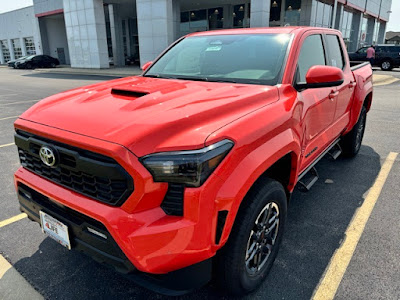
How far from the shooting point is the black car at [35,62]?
33.4m

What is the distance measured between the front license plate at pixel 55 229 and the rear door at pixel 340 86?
2936 millimetres

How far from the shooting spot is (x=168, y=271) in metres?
1.77

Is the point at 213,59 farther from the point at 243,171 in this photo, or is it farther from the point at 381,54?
the point at 381,54

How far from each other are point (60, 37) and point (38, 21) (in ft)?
9.77

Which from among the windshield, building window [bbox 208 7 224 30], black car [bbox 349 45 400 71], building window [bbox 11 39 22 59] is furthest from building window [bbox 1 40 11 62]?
the windshield

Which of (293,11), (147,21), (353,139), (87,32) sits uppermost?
(293,11)

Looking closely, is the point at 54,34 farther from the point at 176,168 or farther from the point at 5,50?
the point at 176,168

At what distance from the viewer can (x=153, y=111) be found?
2.01 m

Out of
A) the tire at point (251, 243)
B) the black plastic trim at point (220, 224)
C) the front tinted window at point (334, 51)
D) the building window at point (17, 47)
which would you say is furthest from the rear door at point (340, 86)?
the building window at point (17, 47)

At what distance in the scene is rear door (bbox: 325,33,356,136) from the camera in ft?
12.4

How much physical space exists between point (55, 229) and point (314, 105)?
235 centimetres

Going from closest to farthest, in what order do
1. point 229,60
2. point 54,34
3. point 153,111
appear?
point 153,111, point 229,60, point 54,34

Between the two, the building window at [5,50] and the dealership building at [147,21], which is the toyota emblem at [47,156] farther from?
the building window at [5,50]

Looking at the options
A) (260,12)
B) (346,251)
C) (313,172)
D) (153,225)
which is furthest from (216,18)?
(153,225)
